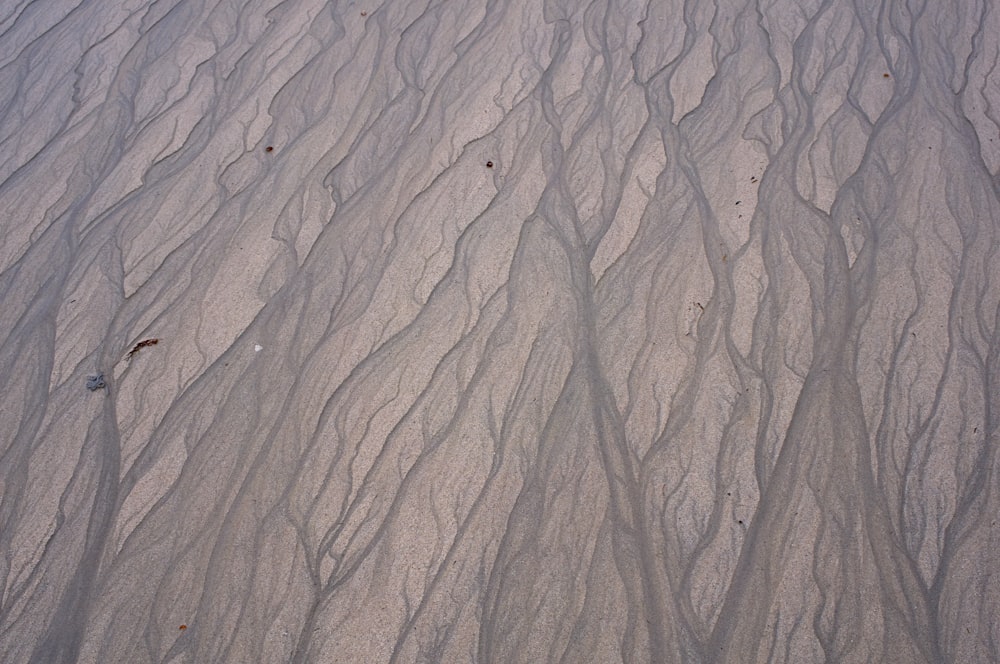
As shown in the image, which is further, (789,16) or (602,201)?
(789,16)

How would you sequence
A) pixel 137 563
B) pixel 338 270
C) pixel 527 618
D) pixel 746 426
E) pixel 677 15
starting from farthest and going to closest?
pixel 677 15
pixel 338 270
pixel 746 426
pixel 137 563
pixel 527 618

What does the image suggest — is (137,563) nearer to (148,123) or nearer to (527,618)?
(527,618)

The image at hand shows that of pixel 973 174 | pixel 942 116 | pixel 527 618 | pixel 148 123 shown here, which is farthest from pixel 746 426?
pixel 148 123

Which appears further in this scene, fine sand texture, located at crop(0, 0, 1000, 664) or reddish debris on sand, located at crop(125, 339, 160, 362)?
reddish debris on sand, located at crop(125, 339, 160, 362)

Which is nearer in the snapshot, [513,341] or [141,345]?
[513,341]

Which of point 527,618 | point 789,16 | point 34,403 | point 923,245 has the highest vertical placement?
point 789,16

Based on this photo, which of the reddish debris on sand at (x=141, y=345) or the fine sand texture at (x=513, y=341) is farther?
the reddish debris on sand at (x=141, y=345)

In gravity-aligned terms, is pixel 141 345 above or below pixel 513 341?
below

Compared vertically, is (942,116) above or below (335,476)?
above
